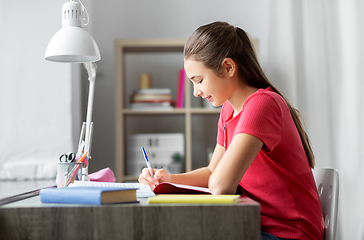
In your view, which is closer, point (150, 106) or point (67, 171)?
point (67, 171)

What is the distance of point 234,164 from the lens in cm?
87

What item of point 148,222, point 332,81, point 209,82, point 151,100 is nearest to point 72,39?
point 209,82

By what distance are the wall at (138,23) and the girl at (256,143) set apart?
57.4 inches

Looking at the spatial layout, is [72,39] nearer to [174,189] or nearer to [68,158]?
[68,158]

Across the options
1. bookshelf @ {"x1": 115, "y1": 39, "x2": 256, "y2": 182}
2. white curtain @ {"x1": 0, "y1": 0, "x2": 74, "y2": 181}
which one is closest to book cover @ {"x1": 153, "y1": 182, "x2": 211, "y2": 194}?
white curtain @ {"x1": 0, "y1": 0, "x2": 74, "y2": 181}

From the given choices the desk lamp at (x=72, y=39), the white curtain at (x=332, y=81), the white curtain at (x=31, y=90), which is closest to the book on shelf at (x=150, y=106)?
the white curtain at (x=31, y=90)

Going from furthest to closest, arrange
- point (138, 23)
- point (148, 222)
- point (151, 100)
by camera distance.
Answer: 1. point (138, 23)
2. point (151, 100)
3. point (148, 222)

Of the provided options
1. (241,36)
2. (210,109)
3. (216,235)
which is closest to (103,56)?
(210,109)

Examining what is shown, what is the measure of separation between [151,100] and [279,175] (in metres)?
1.48

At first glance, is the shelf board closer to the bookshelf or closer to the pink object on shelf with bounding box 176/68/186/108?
the pink object on shelf with bounding box 176/68/186/108

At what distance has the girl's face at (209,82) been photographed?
109cm

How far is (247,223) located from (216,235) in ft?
0.21

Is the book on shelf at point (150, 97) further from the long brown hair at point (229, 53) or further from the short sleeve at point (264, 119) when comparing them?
the short sleeve at point (264, 119)

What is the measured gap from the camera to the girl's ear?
3.53 ft
